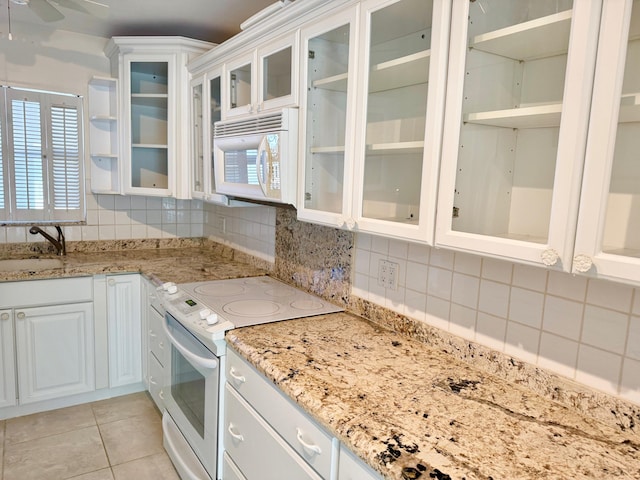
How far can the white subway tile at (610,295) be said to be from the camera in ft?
3.49

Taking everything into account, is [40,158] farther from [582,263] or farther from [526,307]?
[582,263]

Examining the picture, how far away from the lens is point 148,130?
2881 millimetres

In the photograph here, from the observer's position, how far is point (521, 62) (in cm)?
116

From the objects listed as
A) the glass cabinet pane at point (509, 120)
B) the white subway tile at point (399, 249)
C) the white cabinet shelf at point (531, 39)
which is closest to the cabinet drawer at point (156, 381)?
the white subway tile at point (399, 249)

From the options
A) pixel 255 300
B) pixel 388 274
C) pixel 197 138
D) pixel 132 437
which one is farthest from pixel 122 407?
pixel 388 274

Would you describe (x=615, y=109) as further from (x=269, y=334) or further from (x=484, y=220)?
(x=269, y=334)

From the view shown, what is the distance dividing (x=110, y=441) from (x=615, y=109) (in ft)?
8.65

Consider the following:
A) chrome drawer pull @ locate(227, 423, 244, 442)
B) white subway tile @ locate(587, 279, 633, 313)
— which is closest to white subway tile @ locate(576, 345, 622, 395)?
white subway tile @ locate(587, 279, 633, 313)

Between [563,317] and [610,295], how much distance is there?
0.14 metres

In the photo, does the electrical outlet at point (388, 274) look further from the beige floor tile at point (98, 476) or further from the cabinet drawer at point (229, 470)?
the beige floor tile at point (98, 476)

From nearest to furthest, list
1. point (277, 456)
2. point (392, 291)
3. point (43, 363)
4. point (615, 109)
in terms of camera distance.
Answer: point (615, 109) < point (277, 456) < point (392, 291) < point (43, 363)

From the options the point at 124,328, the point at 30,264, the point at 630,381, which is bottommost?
the point at 124,328

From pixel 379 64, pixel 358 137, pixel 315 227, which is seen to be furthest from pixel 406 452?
pixel 315 227

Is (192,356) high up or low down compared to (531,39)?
down
